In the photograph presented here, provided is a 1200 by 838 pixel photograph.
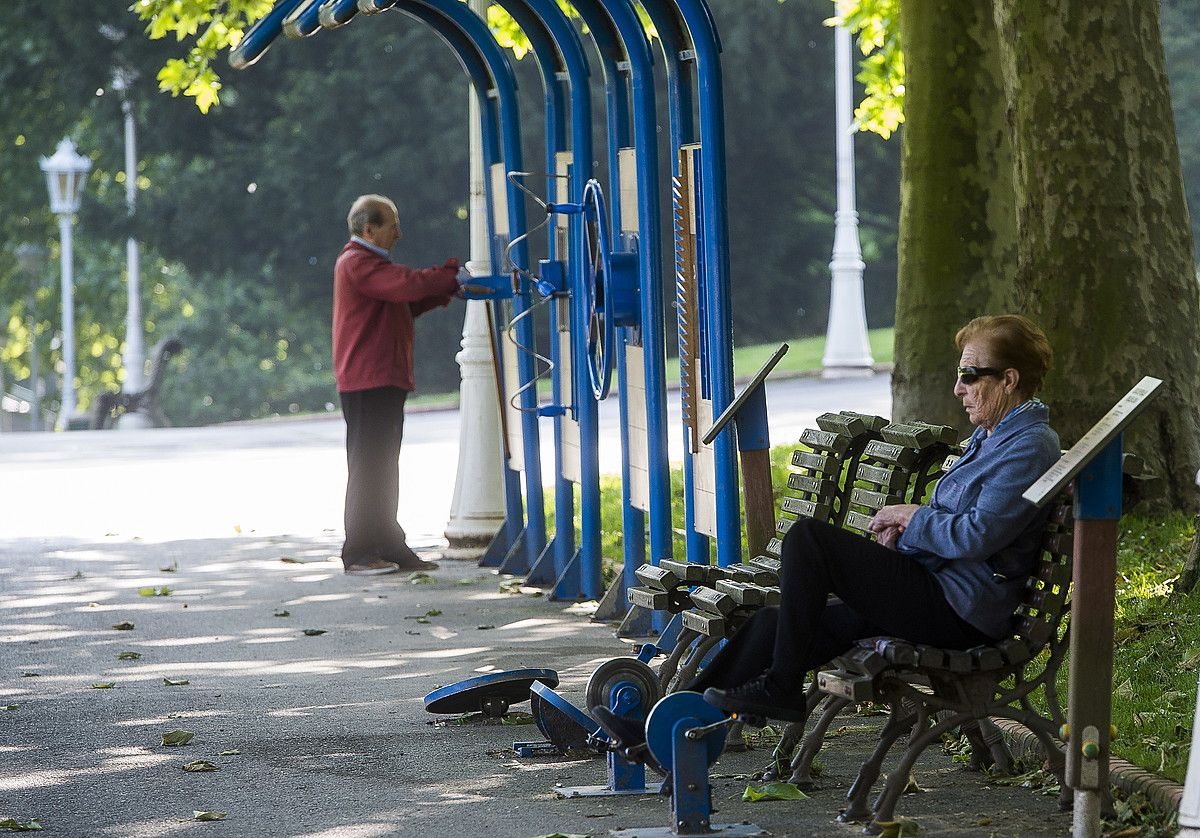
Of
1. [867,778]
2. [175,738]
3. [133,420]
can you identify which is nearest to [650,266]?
[175,738]

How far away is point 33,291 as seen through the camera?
38.8 m

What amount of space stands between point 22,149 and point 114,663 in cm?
3105

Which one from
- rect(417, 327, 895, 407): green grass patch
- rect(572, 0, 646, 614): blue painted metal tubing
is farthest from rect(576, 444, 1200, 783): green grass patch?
rect(417, 327, 895, 407): green grass patch

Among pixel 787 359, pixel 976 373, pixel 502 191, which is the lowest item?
pixel 787 359

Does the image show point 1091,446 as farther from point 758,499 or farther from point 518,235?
point 518,235

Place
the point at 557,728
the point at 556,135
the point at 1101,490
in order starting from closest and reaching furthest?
the point at 1101,490 → the point at 557,728 → the point at 556,135

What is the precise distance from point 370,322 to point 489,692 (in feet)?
13.1

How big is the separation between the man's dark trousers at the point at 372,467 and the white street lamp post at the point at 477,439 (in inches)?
24.3

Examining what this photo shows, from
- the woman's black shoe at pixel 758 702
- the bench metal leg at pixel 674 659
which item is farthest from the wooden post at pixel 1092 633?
the bench metal leg at pixel 674 659

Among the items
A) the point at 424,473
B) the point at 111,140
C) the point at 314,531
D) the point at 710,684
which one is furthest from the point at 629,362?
the point at 111,140

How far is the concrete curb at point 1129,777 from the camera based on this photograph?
4.71 metres

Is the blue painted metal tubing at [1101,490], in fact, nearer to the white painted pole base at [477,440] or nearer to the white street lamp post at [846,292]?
the white painted pole base at [477,440]

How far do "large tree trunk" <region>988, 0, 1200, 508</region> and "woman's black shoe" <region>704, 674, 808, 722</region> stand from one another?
4.59m

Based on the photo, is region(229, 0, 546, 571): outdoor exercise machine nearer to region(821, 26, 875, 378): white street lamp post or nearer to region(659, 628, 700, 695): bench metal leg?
region(659, 628, 700, 695): bench metal leg
